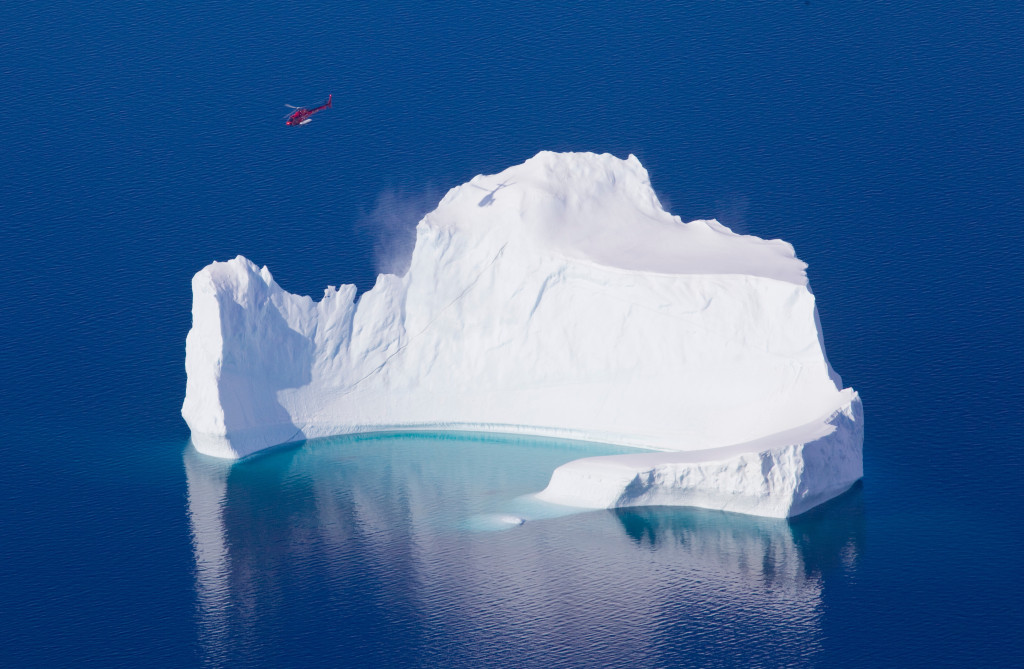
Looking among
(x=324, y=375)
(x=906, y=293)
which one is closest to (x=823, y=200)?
(x=906, y=293)

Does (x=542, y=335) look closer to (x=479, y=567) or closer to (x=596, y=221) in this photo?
(x=596, y=221)

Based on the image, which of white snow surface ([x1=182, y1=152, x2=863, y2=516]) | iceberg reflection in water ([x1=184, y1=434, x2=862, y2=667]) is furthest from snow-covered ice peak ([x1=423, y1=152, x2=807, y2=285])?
iceberg reflection in water ([x1=184, y1=434, x2=862, y2=667])

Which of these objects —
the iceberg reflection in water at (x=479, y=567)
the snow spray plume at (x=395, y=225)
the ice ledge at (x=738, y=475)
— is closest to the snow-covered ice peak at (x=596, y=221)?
the snow spray plume at (x=395, y=225)

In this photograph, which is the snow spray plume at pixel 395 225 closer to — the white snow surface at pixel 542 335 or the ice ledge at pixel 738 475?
the white snow surface at pixel 542 335

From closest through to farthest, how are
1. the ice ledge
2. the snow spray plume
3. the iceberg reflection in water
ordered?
the iceberg reflection in water, the ice ledge, the snow spray plume

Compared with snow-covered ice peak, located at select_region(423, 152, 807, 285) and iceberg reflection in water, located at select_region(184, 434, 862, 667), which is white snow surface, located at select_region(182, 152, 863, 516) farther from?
iceberg reflection in water, located at select_region(184, 434, 862, 667)
